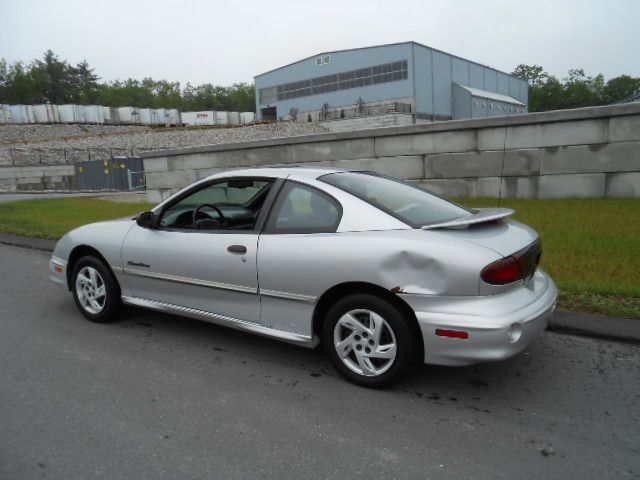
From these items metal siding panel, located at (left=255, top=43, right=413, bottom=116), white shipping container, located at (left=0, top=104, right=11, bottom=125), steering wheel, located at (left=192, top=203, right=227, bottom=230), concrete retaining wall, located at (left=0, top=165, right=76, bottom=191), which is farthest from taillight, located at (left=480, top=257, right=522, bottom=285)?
white shipping container, located at (left=0, top=104, right=11, bottom=125)

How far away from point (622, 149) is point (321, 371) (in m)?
7.23

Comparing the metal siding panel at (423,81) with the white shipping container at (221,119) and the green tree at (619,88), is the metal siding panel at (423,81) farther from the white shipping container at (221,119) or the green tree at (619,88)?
the green tree at (619,88)

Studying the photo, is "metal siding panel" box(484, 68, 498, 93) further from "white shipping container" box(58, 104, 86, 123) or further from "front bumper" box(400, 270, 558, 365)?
"front bumper" box(400, 270, 558, 365)

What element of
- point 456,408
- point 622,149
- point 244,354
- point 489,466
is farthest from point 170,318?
point 622,149

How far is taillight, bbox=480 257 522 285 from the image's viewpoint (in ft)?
9.45

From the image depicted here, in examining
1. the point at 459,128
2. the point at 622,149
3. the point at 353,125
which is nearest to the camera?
the point at 622,149

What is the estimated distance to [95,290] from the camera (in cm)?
466

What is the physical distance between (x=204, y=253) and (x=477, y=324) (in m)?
2.07

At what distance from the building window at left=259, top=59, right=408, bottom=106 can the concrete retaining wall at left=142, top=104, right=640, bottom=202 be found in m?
49.1

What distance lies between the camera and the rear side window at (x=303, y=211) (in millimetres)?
3414

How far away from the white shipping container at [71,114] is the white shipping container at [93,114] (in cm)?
60

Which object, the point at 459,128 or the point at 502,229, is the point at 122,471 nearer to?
the point at 502,229

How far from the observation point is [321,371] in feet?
11.7

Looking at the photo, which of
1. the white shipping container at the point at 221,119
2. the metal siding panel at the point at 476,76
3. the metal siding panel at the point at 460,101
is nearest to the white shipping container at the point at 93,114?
the white shipping container at the point at 221,119
